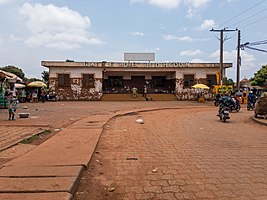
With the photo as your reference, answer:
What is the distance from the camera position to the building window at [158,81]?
3378 centimetres

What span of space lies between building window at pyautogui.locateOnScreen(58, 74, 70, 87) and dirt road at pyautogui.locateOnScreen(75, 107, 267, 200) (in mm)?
23829

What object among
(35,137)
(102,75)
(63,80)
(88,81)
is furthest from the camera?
(102,75)

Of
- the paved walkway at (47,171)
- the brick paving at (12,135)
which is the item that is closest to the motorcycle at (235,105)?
the paved walkway at (47,171)

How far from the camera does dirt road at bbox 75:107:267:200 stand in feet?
11.2

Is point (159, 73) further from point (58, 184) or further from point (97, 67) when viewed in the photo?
point (58, 184)

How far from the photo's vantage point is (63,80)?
2988cm

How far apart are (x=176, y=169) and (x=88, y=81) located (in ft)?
88.1

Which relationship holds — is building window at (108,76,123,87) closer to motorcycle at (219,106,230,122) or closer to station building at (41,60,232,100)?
station building at (41,60,232,100)

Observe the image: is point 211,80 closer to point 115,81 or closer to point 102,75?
point 115,81

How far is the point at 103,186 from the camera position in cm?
368

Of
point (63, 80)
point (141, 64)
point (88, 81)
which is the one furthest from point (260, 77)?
point (63, 80)

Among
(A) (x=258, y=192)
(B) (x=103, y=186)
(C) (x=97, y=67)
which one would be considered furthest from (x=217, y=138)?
(C) (x=97, y=67)

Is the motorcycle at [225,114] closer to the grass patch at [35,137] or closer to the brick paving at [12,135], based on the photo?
the grass patch at [35,137]

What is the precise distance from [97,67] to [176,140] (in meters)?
24.1
